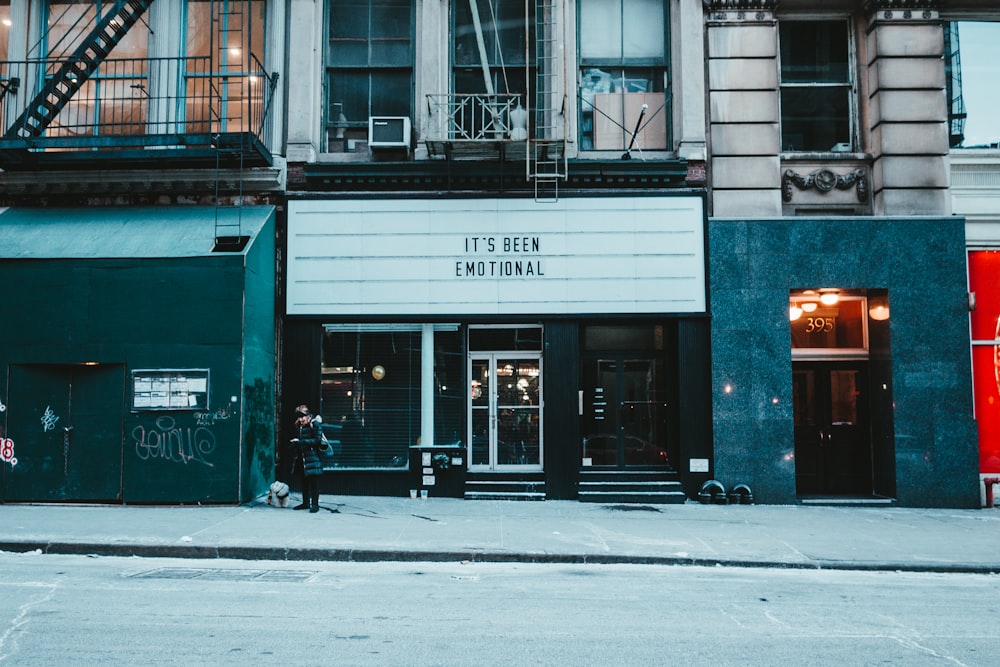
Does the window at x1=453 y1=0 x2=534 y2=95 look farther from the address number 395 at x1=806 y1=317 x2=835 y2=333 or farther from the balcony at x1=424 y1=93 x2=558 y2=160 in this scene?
the address number 395 at x1=806 y1=317 x2=835 y2=333

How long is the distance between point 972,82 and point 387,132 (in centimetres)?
1068

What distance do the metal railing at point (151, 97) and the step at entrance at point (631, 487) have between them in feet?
27.3

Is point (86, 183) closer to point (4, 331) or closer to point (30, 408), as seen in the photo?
point (4, 331)

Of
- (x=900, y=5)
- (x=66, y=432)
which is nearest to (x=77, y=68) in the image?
(x=66, y=432)

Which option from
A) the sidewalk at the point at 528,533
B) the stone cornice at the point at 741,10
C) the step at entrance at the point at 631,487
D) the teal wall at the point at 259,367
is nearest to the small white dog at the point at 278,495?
the sidewalk at the point at 528,533

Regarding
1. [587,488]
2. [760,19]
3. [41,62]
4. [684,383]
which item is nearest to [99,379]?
[41,62]

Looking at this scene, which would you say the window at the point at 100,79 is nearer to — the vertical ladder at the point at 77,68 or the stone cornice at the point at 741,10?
the vertical ladder at the point at 77,68

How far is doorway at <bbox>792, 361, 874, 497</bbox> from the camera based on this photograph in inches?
589

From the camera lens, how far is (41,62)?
14.3 metres

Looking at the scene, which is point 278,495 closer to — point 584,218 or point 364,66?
point 584,218

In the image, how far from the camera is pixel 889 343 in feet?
47.0

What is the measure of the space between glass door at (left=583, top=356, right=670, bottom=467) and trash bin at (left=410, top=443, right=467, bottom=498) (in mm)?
2236

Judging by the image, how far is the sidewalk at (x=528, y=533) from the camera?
980cm

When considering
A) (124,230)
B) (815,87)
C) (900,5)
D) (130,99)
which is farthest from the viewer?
(815,87)
